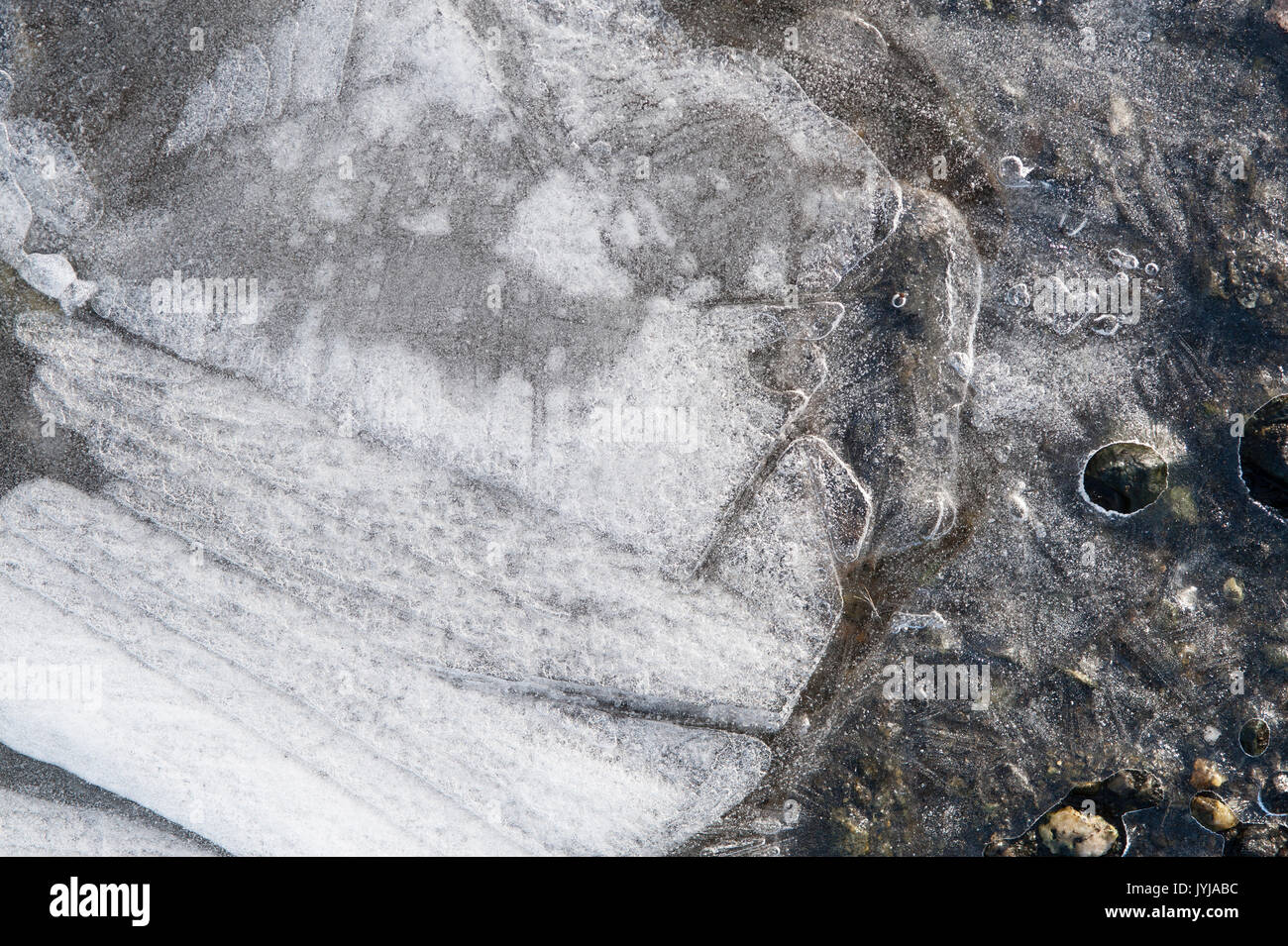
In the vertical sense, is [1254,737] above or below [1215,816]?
above

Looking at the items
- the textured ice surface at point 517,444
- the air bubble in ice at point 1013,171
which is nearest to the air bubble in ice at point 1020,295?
the textured ice surface at point 517,444

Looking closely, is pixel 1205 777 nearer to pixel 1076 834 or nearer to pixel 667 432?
pixel 1076 834

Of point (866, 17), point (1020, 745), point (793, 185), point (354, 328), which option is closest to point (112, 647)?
point (354, 328)

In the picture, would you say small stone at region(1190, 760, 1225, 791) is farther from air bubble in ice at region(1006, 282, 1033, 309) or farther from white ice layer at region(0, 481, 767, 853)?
air bubble in ice at region(1006, 282, 1033, 309)

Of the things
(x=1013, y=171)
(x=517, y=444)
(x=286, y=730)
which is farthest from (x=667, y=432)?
(x=286, y=730)

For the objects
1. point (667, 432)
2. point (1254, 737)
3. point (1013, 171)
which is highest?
point (1013, 171)

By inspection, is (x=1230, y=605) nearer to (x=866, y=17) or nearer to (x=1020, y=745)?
(x=1020, y=745)

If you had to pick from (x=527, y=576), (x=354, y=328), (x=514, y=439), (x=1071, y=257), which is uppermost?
(x=1071, y=257)
